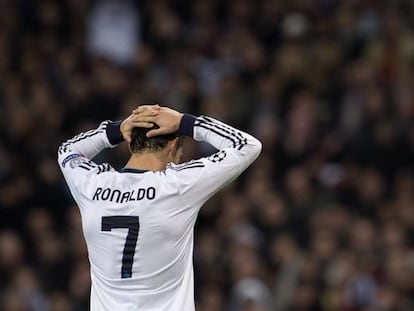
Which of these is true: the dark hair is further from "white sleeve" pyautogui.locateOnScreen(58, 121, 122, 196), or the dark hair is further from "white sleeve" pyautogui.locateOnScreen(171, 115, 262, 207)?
"white sleeve" pyautogui.locateOnScreen(58, 121, 122, 196)

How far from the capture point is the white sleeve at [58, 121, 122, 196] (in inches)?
253

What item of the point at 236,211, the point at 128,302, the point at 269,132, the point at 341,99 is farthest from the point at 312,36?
the point at 128,302

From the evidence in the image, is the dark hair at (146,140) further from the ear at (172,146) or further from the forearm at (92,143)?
the forearm at (92,143)

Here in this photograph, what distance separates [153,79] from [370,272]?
4.81m

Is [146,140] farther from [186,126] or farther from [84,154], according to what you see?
Answer: [84,154]

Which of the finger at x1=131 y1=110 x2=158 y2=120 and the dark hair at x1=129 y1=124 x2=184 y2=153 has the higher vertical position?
the finger at x1=131 y1=110 x2=158 y2=120

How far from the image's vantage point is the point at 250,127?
50.5 ft

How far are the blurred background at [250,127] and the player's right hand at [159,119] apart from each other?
6.59m

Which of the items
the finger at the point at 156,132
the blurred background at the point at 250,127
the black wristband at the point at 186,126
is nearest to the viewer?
the finger at the point at 156,132

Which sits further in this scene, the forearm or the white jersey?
the forearm

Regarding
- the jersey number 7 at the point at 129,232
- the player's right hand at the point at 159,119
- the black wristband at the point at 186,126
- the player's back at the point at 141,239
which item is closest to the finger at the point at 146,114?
the player's right hand at the point at 159,119

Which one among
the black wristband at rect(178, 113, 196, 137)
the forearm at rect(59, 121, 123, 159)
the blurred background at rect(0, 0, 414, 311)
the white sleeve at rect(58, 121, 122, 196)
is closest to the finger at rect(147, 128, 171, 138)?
the black wristband at rect(178, 113, 196, 137)

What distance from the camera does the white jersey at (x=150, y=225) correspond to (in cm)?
620

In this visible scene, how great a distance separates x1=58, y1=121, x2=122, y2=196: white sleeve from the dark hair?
0.27 metres
